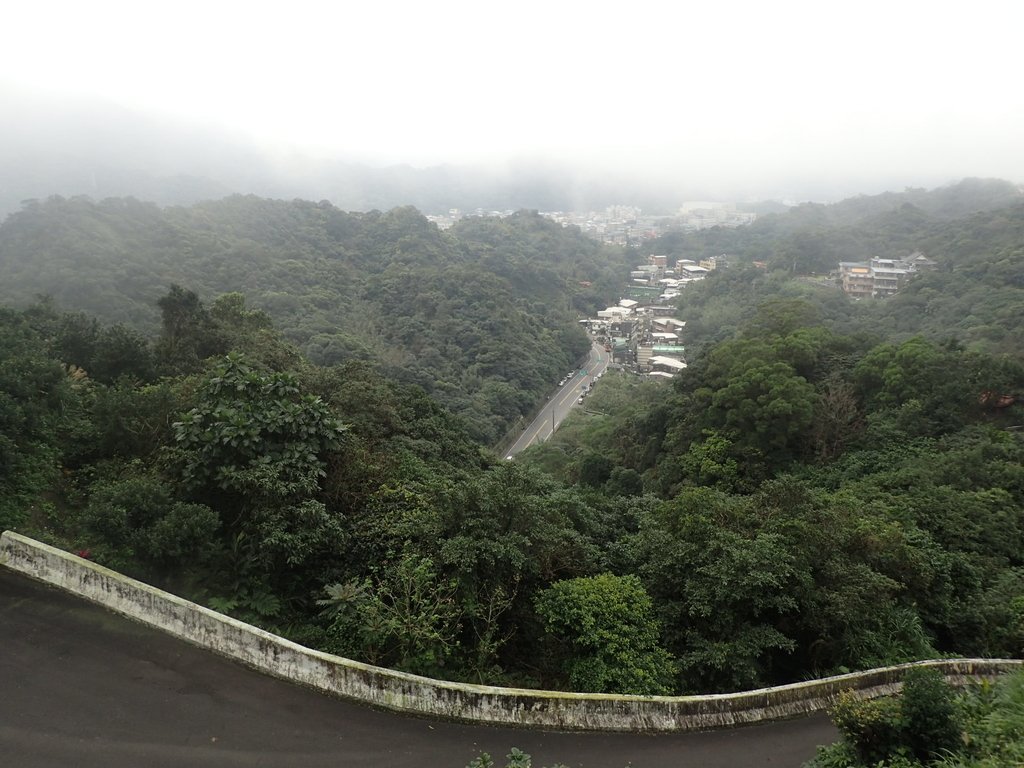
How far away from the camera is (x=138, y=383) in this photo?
14281 mm

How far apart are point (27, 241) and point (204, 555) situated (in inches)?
2479

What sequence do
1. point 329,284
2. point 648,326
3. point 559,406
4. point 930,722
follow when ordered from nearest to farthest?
point 930,722 < point 559,406 < point 329,284 < point 648,326

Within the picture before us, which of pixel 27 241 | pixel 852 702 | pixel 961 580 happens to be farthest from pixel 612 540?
pixel 27 241

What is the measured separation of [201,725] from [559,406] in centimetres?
4503

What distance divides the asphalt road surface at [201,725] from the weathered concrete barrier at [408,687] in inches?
4.6

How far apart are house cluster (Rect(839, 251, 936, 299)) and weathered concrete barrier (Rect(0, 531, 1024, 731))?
66190 mm

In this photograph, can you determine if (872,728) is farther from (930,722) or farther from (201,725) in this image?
(201,725)

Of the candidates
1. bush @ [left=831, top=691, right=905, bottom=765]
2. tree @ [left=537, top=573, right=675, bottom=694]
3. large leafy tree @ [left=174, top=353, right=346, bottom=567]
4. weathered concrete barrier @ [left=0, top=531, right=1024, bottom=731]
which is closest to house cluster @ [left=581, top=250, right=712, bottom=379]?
large leafy tree @ [left=174, top=353, right=346, bottom=567]

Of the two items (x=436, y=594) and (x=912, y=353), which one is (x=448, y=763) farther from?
(x=912, y=353)

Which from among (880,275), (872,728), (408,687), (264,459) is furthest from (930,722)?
(880,275)

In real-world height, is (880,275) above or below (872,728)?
above

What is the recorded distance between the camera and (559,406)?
5016cm

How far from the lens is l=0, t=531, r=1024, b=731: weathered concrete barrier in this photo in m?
6.21

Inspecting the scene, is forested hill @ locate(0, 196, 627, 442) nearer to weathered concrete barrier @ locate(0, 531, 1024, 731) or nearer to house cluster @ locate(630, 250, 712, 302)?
house cluster @ locate(630, 250, 712, 302)
